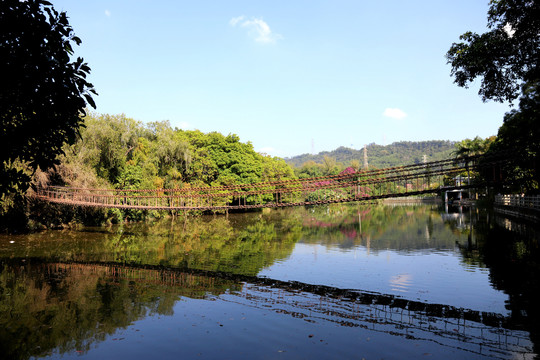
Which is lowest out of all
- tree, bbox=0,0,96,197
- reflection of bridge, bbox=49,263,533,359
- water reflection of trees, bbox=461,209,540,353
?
reflection of bridge, bbox=49,263,533,359

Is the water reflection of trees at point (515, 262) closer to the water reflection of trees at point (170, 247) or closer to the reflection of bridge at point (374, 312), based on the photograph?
the reflection of bridge at point (374, 312)

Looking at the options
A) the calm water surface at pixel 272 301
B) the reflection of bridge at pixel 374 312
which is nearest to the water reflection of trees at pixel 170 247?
the calm water surface at pixel 272 301

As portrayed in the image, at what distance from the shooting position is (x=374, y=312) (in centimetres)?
961

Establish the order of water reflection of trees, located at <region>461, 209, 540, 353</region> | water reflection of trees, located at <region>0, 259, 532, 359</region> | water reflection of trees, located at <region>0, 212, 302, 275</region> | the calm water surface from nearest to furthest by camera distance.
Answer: the calm water surface
water reflection of trees, located at <region>0, 259, 532, 359</region>
water reflection of trees, located at <region>461, 209, 540, 353</region>
water reflection of trees, located at <region>0, 212, 302, 275</region>

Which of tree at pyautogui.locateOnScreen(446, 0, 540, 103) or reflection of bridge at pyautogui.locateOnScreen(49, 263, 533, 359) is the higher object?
tree at pyautogui.locateOnScreen(446, 0, 540, 103)

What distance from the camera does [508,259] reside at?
626 inches

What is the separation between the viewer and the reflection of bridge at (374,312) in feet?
25.0

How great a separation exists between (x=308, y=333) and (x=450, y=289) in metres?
6.15

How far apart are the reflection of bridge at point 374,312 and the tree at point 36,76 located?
7.32m

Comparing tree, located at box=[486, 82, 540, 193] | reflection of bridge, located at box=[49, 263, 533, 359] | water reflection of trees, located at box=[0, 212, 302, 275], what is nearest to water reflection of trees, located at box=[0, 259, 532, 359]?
reflection of bridge, located at box=[49, 263, 533, 359]

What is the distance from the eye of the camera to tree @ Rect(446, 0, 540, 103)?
12.4 metres

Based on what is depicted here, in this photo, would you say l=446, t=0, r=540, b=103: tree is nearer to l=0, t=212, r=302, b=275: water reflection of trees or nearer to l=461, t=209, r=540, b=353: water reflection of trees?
l=461, t=209, r=540, b=353: water reflection of trees

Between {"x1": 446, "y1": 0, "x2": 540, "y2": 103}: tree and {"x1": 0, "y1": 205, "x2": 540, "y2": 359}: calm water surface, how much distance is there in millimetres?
7441

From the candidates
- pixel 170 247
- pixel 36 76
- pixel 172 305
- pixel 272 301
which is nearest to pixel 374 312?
pixel 272 301
